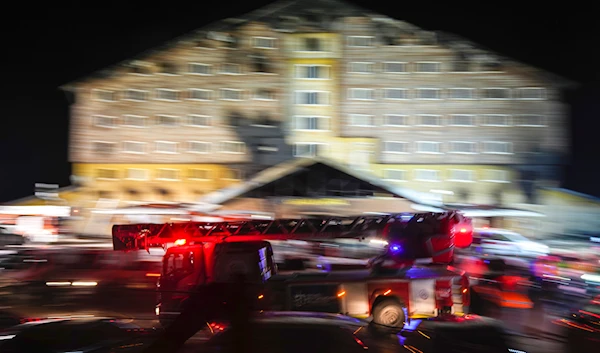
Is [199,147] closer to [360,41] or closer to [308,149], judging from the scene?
[308,149]

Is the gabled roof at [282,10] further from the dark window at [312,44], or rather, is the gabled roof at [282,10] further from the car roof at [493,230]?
the car roof at [493,230]

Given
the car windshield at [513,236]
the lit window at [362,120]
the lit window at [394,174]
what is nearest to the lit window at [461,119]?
the lit window at [394,174]

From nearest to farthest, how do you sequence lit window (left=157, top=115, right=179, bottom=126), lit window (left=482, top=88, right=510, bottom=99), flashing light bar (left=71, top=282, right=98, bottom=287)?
flashing light bar (left=71, top=282, right=98, bottom=287), lit window (left=482, top=88, right=510, bottom=99), lit window (left=157, top=115, right=179, bottom=126)

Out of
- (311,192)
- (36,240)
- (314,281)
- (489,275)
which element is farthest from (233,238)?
(36,240)

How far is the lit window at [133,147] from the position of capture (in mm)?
17531

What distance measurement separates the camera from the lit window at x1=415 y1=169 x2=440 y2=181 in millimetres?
16734

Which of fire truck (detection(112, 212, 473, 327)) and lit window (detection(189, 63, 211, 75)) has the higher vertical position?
lit window (detection(189, 63, 211, 75))

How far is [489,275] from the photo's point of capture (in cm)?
1044

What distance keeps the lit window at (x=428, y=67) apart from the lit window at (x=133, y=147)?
8.83m

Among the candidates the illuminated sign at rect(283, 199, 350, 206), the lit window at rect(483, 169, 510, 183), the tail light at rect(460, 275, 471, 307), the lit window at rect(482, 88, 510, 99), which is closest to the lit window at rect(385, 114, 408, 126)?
the lit window at rect(482, 88, 510, 99)

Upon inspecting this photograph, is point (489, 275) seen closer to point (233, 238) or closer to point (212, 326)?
point (233, 238)

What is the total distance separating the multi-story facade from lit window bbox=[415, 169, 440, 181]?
0.04 m

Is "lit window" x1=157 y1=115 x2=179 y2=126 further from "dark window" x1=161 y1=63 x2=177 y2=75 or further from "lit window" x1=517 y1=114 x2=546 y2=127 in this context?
"lit window" x1=517 y1=114 x2=546 y2=127

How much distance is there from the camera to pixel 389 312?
25.7ft
